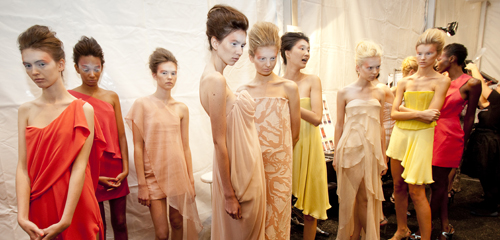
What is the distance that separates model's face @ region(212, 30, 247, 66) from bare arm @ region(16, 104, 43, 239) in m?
1.02

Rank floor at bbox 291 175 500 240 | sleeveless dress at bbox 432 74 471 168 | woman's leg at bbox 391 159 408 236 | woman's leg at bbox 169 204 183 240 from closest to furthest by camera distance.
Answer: woman's leg at bbox 169 204 183 240
sleeveless dress at bbox 432 74 471 168
woman's leg at bbox 391 159 408 236
floor at bbox 291 175 500 240

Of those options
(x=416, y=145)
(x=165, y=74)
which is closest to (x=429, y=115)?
(x=416, y=145)

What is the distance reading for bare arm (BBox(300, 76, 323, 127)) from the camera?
7.38ft

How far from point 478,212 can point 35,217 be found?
15.3 feet

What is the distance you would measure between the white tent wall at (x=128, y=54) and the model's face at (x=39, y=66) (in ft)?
2.66

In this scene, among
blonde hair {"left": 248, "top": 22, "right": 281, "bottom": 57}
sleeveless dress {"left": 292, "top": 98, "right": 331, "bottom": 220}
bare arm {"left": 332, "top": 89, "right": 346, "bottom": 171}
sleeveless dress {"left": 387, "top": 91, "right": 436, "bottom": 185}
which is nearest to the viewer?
blonde hair {"left": 248, "top": 22, "right": 281, "bottom": 57}

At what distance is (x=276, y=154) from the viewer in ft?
5.89

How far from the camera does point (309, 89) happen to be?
236 cm

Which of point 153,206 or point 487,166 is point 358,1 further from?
point 153,206

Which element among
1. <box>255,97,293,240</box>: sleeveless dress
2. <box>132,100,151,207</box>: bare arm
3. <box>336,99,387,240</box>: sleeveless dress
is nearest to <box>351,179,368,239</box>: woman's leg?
<box>336,99,387,240</box>: sleeveless dress

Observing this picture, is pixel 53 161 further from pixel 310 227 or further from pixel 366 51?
pixel 366 51

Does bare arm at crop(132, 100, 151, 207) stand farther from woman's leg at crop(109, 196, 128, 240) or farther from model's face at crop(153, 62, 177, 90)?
model's face at crop(153, 62, 177, 90)

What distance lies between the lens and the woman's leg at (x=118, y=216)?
2.11 meters

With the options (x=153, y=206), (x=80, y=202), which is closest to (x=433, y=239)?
(x=153, y=206)
